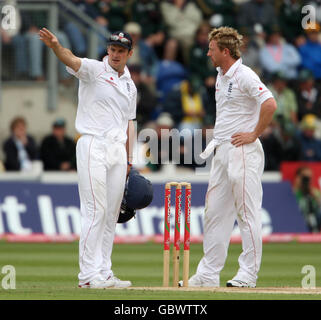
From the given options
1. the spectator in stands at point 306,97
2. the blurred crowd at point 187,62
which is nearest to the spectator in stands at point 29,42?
the blurred crowd at point 187,62

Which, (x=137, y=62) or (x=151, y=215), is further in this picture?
(x=137, y=62)

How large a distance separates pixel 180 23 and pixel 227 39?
Answer: 1104 cm

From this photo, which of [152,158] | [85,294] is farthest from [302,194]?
[85,294]

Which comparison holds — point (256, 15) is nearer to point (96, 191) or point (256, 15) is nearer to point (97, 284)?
point (96, 191)

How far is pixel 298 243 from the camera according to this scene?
1856 centimetres

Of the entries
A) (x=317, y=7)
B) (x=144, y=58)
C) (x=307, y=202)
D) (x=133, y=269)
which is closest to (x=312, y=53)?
(x=317, y=7)

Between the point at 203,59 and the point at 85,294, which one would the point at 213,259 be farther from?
the point at 203,59

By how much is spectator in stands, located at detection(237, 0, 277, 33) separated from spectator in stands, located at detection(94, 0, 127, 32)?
2311mm

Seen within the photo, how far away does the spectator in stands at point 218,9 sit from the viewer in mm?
22469

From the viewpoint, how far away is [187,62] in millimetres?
22062

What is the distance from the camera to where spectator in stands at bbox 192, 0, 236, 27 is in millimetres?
22469

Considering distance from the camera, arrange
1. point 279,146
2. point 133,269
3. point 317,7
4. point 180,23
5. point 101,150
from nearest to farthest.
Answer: point 101,150
point 133,269
point 279,146
point 180,23
point 317,7

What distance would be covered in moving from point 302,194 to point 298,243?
104 centimetres

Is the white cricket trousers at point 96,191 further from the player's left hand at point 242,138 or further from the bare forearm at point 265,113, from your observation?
the bare forearm at point 265,113
